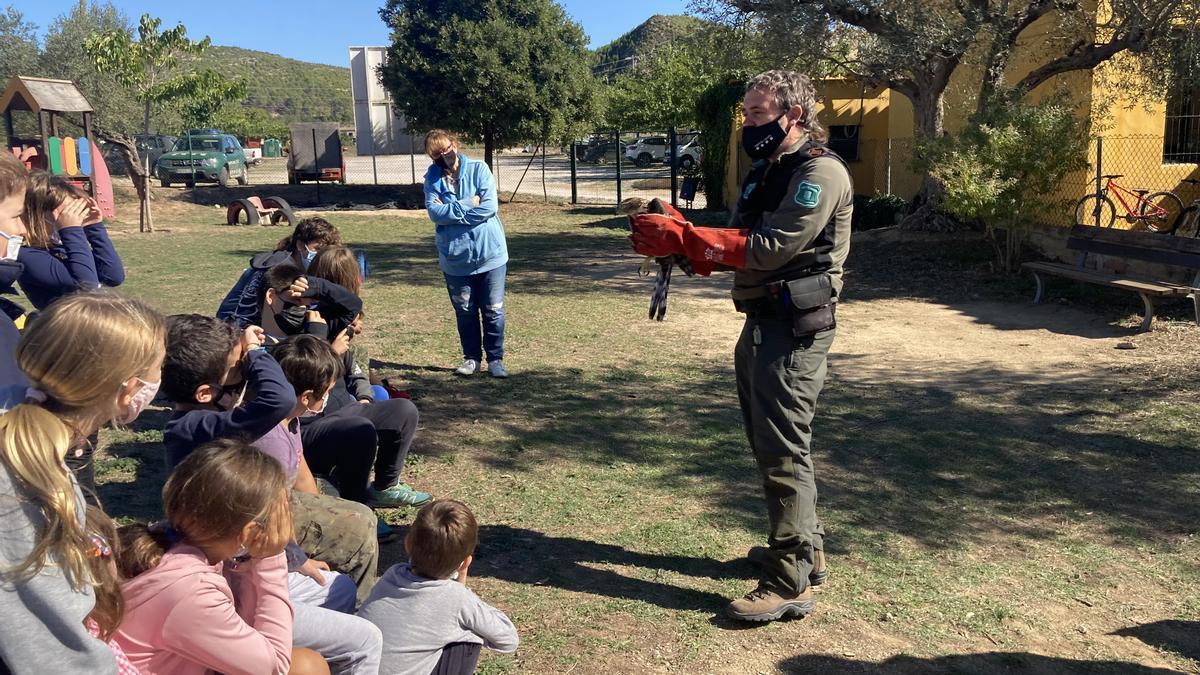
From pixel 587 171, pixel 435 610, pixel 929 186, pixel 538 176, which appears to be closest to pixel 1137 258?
pixel 929 186

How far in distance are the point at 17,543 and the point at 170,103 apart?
132 ft

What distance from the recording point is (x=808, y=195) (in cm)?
332

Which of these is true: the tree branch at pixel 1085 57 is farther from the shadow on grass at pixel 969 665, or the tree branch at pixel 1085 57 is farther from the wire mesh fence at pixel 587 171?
the shadow on grass at pixel 969 665

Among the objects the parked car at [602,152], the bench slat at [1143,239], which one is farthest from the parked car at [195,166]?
the bench slat at [1143,239]

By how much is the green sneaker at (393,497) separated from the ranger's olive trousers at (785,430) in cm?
179

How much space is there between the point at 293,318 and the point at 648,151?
38.2m

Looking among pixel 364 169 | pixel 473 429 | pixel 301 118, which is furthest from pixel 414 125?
pixel 301 118

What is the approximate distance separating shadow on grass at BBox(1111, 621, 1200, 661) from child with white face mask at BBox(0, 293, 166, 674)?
334 cm

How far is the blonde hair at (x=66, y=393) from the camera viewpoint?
1674mm

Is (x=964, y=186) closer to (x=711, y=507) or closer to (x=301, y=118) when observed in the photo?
(x=711, y=507)

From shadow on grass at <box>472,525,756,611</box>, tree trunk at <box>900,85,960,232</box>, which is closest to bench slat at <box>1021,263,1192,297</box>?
tree trunk at <box>900,85,960,232</box>

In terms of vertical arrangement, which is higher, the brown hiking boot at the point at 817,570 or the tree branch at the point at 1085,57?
the tree branch at the point at 1085,57

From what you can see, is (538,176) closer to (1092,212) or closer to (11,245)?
(1092,212)

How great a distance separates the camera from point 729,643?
3422mm
